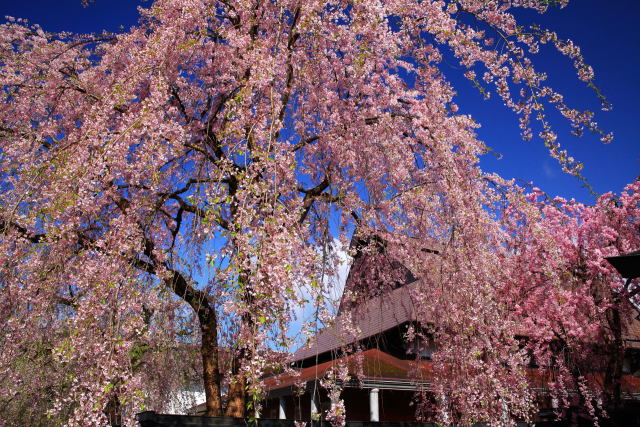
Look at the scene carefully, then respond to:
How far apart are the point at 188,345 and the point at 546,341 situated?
28.1 ft

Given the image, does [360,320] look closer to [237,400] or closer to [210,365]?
[210,365]

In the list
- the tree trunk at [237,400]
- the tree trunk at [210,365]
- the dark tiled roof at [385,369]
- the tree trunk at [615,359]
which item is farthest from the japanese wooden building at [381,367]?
the tree trunk at [237,400]

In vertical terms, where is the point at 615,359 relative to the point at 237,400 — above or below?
above

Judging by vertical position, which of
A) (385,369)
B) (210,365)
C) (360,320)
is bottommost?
(385,369)

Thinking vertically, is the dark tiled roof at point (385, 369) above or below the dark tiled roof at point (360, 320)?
below

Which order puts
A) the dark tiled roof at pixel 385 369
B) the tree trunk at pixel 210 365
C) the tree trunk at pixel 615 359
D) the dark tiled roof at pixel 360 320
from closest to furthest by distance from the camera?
the dark tiled roof at pixel 360 320 < the tree trunk at pixel 210 365 < the tree trunk at pixel 615 359 < the dark tiled roof at pixel 385 369

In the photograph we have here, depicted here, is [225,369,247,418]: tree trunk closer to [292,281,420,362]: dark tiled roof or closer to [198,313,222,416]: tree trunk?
[198,313,222,416]: tree trunk

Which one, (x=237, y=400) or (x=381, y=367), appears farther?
(x=381, y=367)

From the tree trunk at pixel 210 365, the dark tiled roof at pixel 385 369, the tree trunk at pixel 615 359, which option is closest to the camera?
the tree trunk at pixel 210 365

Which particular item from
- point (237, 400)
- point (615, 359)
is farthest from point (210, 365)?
point (615, 359)

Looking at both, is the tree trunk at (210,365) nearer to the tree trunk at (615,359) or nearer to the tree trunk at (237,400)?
the tree trunk at (237,400)

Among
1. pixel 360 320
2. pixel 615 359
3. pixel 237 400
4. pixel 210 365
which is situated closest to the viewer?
pixel 237 400

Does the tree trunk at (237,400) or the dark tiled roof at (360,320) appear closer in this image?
the dark tiled roof at (360,320)

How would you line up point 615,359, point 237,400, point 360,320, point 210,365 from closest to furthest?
point 237,400 → point 210,365 → point 360,320 → point 615,359
